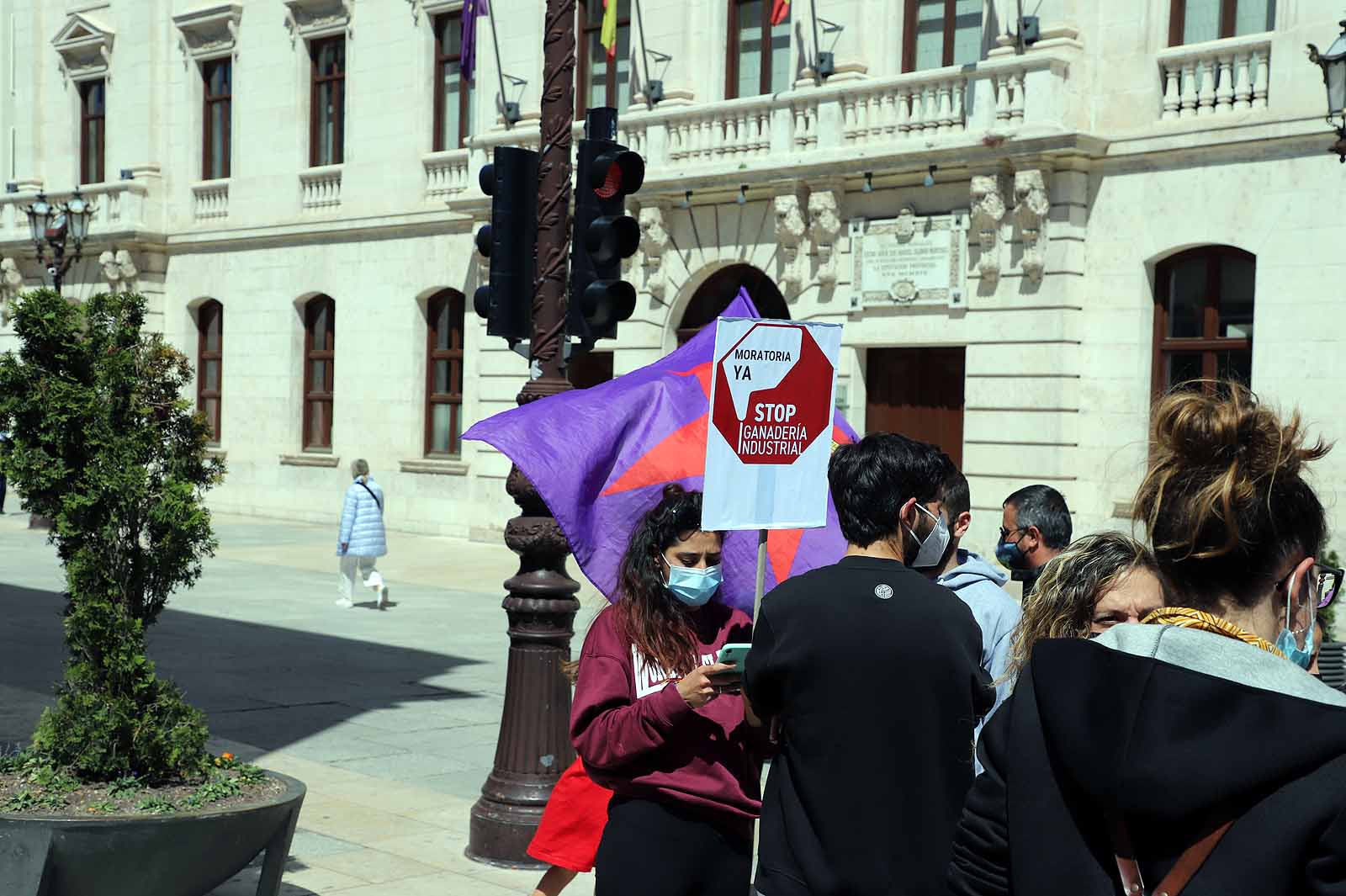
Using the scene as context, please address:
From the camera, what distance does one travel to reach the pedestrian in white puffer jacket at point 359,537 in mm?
17344

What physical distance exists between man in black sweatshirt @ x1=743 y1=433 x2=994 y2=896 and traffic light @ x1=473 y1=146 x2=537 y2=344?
435 centimetres

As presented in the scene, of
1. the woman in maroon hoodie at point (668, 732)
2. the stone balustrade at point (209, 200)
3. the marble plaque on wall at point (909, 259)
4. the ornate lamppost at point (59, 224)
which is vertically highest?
the stone balustrade at point (209, 200)

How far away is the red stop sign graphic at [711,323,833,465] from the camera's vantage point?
15.6 feet

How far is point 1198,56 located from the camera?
58.0ft

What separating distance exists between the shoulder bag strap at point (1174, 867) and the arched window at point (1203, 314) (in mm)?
16139

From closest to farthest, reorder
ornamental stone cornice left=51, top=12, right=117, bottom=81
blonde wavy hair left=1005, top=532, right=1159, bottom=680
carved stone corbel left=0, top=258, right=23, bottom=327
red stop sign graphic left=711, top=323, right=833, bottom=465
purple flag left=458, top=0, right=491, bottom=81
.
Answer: blonde wavy hair left=1005, top=532, right=1159, bottom=680
red stop sign graphic left=711, top=323, right=833, bottom=465
purple flag left=458, top=0, right=491, bottom=81
ornamental stone cornice left=51, top=12, right=117, bottom=81
carved stone corbel left=0, top=258, right=23, bottom=327

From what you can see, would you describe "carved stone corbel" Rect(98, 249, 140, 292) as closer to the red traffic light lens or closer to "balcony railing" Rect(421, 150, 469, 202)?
"balcony railing" Rect(421, 150, 469, 202)

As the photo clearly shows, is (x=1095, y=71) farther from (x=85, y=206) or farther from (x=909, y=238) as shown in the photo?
(x=85, y=206)

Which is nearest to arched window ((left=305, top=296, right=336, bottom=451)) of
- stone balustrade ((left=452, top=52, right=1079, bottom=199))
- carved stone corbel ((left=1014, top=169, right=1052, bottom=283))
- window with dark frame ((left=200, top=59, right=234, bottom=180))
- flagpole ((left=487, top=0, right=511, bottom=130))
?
window with dark frame ((left=200, top=59, right=234, bottom=180))

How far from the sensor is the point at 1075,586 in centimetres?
324

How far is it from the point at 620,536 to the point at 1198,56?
14.6 m

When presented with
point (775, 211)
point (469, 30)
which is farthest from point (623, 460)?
point (469, 30)

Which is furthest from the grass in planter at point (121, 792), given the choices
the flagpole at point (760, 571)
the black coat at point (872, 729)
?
the black coat at point (872, 729)

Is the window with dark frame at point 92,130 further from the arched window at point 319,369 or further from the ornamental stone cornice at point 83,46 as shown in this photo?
the arched window at point 319,369
